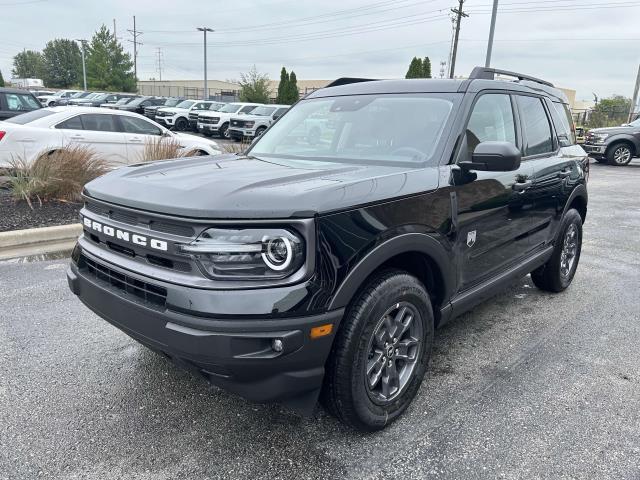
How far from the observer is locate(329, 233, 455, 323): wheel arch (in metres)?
2.33

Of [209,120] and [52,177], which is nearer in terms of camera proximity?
[52,177]

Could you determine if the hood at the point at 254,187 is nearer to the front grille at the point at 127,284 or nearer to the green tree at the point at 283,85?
the front grille at the point at 127,284

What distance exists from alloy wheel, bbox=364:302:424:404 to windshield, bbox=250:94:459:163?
0.96 m

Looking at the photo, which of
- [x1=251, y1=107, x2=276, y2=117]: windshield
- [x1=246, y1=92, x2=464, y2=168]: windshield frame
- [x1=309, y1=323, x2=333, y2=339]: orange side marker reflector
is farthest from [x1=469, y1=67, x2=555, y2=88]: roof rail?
[x1=251, y1=107, x2=276, y2=117]: windshield

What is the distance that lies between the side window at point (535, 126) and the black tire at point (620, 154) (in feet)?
51.9

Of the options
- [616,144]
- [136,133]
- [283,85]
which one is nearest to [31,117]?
[136,133]

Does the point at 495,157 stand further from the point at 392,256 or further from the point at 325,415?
the point at 325,415

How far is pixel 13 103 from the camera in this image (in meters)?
13.4

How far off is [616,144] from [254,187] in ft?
62.0

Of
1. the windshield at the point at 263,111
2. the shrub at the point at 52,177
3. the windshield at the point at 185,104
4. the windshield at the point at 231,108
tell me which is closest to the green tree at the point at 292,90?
the windshield at the point at 185,104

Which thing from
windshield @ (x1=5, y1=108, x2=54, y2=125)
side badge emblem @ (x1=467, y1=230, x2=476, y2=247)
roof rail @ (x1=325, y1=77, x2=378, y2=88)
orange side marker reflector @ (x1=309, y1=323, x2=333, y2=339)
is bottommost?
orange side marker reflector @ (x1=309, y1=323, x2=333, y2=339)

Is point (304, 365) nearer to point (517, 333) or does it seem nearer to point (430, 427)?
point (430, 427)

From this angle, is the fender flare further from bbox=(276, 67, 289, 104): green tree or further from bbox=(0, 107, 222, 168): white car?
bbox=(276, 67, 289, 104): green tree

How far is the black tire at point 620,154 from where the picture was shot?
58.1ft
